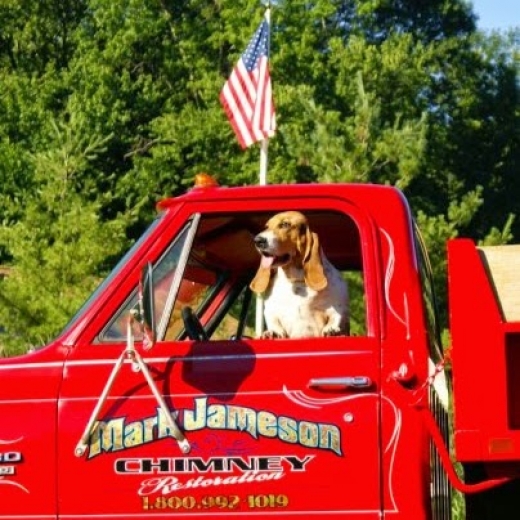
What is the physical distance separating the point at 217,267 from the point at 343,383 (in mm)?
1654

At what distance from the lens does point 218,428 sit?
4.61m

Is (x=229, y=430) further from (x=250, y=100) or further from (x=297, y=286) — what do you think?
(x=250, y=100)

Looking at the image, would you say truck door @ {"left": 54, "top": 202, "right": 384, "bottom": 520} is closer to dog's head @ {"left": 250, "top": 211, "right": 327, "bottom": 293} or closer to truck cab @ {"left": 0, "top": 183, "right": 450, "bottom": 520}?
truck cab @ {"left": 0, "top": 183, "right": 450, "bottom": 520}

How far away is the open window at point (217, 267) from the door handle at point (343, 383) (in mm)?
354

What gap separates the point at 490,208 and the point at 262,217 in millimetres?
48717

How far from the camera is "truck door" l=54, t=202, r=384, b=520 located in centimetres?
455

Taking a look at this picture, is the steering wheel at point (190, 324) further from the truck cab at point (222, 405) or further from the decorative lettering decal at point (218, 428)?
the decorative lettering decal at point (218, 428)

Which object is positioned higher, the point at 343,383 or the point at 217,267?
the point at 217,267

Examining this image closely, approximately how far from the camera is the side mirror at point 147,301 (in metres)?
4.48

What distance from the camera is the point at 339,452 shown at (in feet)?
14.9

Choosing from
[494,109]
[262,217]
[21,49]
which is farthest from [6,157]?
[262,217]

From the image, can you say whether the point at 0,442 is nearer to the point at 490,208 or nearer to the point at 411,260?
the point at 411,260

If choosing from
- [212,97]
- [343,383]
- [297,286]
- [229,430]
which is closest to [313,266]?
[297,286]

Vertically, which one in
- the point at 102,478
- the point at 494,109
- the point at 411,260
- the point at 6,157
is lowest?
the point at 102,478
